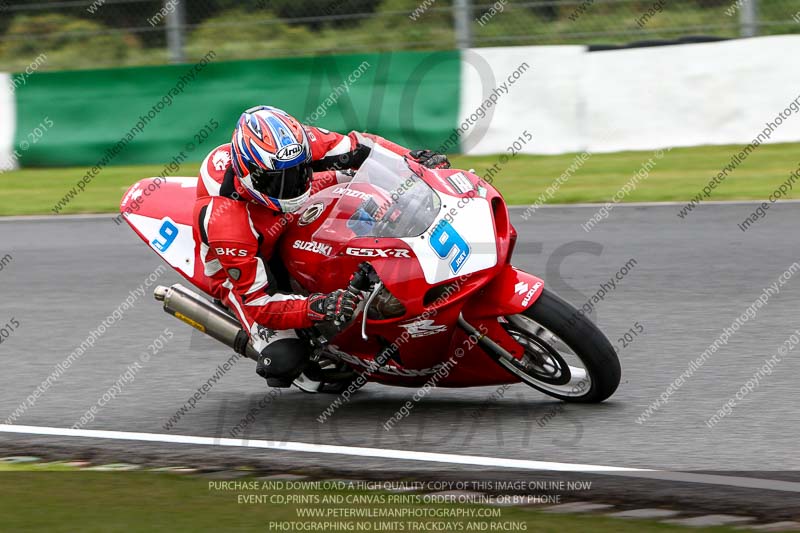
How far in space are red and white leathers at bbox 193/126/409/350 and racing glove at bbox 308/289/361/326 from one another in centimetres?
11

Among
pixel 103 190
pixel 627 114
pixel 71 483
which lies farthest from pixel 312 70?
pixel 71 483

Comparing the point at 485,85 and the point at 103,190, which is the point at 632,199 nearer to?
the point at 485,85

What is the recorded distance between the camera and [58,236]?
1057 centimetres

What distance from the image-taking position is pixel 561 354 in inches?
222

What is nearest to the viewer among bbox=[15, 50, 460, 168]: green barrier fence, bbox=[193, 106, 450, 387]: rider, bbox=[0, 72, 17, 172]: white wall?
bbox=[193, 106, 450, 387]: rider

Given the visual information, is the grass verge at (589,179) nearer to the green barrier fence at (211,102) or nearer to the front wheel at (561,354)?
the green barrier fence at (211,102)

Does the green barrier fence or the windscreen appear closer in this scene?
the windscreen

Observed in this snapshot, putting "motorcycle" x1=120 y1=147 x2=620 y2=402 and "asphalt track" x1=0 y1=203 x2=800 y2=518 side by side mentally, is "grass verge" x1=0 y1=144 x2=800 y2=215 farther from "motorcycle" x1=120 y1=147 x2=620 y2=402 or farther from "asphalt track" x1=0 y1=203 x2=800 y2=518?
"motorcycle" x1=120 y1=147 x2=620 y2=402

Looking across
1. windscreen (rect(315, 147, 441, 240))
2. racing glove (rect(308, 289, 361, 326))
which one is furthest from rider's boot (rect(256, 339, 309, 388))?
windscreen (rect(315, 147, 441, 240))

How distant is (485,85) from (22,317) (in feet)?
20.2

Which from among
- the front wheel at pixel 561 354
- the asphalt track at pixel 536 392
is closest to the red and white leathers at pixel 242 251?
the asphalt track at pixel 536 392

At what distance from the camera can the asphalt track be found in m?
5.28

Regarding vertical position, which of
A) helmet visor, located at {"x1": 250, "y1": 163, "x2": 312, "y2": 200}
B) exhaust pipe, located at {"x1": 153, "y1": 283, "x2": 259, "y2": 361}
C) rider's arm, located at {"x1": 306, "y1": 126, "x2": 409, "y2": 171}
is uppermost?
helmet visor, located at {"x1": 250, "y1": 163, "x2": 312, "y2": 200}

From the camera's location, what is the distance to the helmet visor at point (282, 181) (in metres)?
5.41
